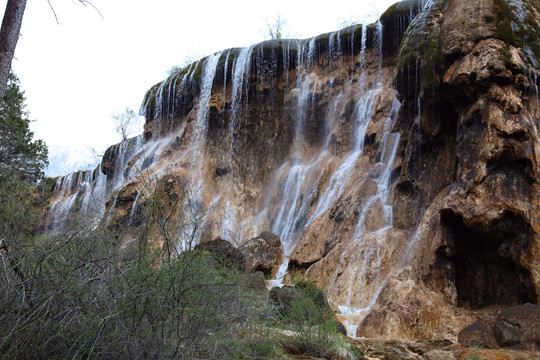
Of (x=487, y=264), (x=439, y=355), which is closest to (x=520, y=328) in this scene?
(x=439, y=355)

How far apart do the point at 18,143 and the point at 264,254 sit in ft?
47.9

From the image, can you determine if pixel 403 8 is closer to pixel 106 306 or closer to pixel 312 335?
pixel 312 335

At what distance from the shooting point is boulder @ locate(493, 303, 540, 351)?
23.0 feet

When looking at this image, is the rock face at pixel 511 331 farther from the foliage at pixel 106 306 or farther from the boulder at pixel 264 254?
the boulder at pixel 264 254

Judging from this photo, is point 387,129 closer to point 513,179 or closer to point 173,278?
point 513,179

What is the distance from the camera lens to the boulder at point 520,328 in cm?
701

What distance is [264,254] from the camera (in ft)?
51.0

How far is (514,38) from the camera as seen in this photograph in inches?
426

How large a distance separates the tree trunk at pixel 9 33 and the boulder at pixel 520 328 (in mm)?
8611

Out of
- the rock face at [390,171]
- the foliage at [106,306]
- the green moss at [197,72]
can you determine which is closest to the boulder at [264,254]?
the rock face at [390,171]

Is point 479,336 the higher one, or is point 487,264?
point 487,264

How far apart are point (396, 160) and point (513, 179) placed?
17.1 feet

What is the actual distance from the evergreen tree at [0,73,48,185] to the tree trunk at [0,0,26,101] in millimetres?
15098

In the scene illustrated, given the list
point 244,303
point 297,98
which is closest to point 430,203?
point 244,303
